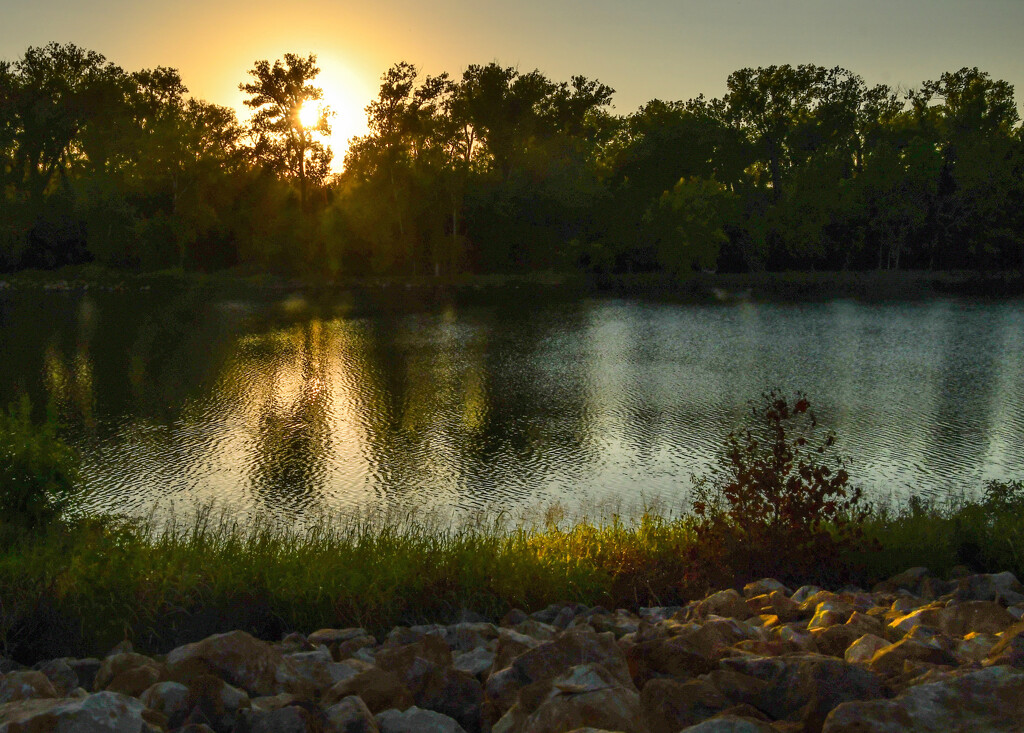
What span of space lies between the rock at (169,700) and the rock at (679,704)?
2718 millimetres

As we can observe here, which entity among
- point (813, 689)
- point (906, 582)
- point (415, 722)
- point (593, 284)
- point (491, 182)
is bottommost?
point (906, 582)

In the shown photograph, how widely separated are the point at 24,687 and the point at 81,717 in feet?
4.46

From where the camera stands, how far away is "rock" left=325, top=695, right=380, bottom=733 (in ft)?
16.0

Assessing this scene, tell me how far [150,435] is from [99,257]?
60.9 m

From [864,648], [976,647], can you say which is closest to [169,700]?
[864,648]

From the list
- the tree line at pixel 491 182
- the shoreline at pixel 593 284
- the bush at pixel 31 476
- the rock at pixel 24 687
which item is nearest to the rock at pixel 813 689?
the rock at pixel 24 687

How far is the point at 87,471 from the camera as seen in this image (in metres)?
18.3

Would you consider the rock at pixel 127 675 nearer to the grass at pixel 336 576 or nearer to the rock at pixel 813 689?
the grass at pixel 336 576

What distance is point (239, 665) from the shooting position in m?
5.62

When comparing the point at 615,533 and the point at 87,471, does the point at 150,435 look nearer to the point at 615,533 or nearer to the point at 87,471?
the point at 87,471

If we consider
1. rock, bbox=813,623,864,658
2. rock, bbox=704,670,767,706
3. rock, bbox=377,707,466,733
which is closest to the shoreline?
rock, bbox=813,623,864,658

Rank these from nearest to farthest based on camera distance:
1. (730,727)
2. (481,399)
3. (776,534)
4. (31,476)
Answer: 1. (730,727)
2. (776,534)
3. (31,476)
4. (481,399)

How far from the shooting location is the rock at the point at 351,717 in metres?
4.87

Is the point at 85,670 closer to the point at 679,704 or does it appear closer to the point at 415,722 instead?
the point at 415,722
